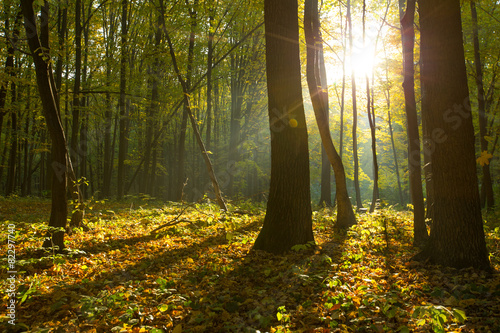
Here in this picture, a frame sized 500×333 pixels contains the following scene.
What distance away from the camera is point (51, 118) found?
5.06 m

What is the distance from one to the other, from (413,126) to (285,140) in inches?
122

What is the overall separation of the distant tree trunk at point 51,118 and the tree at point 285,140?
345 centimetres

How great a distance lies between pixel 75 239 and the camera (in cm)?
615

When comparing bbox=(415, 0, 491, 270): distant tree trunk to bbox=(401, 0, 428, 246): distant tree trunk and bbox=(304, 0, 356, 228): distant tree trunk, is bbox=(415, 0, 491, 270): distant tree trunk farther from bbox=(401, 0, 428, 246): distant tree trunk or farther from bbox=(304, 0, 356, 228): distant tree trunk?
bbox=(304, 0, 356, 228): distant tree trunk

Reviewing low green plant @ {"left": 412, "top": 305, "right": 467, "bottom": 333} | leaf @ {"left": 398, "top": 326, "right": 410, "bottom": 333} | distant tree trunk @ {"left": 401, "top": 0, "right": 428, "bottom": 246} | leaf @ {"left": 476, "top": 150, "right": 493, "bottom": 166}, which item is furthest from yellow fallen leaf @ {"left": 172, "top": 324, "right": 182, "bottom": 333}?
distant tree trunk @ {"left": 401, "top": 0, "right": 428, "bottom": 246}

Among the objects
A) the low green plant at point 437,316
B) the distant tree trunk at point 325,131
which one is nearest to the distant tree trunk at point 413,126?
the distant tree trunk at point 325,131

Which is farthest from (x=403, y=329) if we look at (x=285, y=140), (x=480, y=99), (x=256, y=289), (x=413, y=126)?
(x=480, y=99)

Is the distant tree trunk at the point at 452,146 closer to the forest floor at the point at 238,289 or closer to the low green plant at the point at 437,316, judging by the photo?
the forest floor at the point at 238,289

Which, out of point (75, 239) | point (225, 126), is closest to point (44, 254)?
point (75, 239)

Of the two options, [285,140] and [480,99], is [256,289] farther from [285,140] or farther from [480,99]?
[480,99]

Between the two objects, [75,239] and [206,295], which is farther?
[75,239]

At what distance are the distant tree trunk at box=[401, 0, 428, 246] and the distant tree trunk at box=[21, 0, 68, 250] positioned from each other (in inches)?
263

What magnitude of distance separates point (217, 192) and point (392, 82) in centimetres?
1359

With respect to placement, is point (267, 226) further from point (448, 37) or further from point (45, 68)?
point (45, 68)
